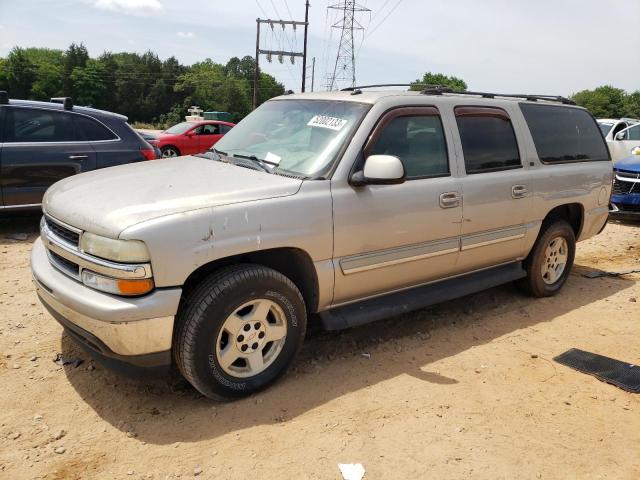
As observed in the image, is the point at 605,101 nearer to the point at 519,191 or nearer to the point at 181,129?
the point at 181,129

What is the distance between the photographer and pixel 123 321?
2646mm

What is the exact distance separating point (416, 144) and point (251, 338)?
185 cm

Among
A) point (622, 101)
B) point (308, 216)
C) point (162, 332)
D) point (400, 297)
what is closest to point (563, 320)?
point (400, 297)

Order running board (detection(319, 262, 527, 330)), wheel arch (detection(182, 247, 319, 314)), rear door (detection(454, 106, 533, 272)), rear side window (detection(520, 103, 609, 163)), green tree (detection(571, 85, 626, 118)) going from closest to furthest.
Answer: wheel arch (detection(182, 247, 319, 314)) → running board (detection(319, 262, 527, 330)) → rear door (detection(454, 106, 533, 272)) → rear side window (detection(520, 103, 609, 163)) → green tree (detection(571, 85, 626, 118))

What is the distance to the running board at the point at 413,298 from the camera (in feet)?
11.6

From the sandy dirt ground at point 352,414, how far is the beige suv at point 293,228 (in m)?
0.32

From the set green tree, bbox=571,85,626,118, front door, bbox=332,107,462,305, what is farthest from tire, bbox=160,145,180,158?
green tree, bbox=571,85,626,118

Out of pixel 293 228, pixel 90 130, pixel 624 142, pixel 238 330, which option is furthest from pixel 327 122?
pixel 624 142

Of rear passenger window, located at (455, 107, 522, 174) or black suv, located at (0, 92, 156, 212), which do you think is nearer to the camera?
rear passenger window, located at (455, 107, 522, 174)

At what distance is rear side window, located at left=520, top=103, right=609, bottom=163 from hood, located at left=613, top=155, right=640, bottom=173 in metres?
4.14

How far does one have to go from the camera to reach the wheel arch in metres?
3.20

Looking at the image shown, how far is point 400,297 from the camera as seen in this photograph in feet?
12.7

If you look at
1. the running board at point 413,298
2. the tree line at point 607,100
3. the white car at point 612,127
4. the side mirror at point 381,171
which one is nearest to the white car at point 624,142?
the white car at point 612,127

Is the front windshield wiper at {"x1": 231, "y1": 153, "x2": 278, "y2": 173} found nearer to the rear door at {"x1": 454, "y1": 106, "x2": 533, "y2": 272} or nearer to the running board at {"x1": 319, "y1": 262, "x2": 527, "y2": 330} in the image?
the running board at {"x1": 319, "y1": 262, "x2": 527, "y2": 330}
